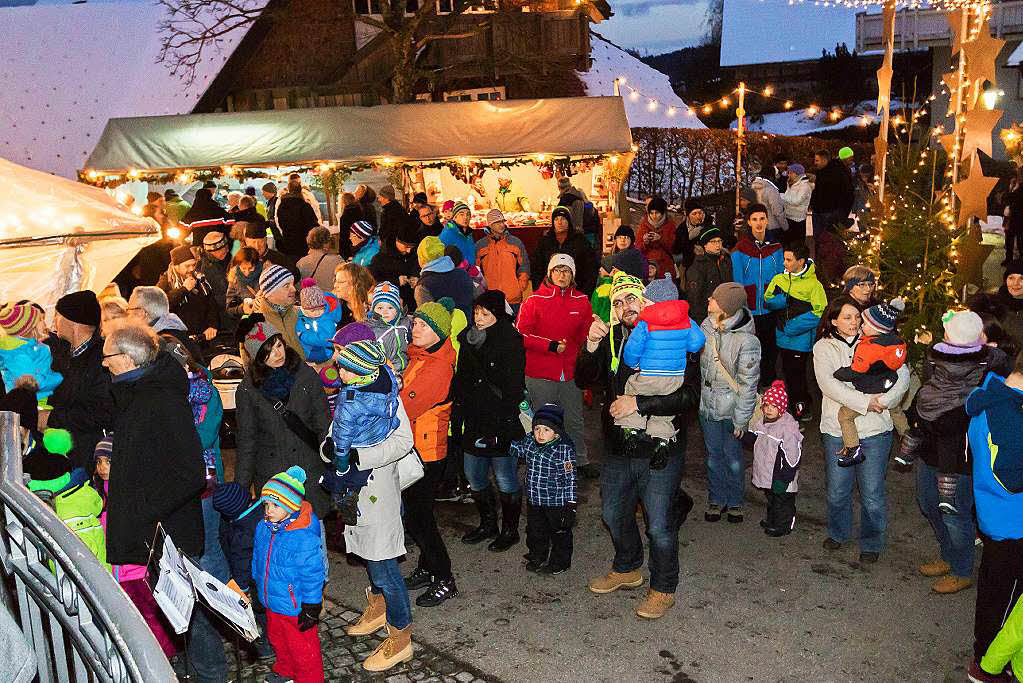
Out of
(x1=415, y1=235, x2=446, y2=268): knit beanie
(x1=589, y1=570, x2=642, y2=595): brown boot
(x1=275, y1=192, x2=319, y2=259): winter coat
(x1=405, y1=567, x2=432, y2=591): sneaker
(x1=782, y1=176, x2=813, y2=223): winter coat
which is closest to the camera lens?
(x1=589, y1=570, x2=642, y2=595): brown boot

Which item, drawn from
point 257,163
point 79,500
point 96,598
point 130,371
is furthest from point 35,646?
point 257,163

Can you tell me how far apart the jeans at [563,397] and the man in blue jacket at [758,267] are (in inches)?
105

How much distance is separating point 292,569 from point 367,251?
5.74 m

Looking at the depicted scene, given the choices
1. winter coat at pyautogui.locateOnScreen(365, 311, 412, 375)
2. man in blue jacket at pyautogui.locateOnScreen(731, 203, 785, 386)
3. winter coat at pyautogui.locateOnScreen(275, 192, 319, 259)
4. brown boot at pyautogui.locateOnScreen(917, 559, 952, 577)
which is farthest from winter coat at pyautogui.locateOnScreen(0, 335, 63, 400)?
winter coat at pyautogui.locateOnScreen(275, 192, 319, 259)

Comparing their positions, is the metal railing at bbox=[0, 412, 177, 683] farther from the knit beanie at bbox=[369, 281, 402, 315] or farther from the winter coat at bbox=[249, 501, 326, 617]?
the knit beanie at bbox=[369, 281, 402, 315]

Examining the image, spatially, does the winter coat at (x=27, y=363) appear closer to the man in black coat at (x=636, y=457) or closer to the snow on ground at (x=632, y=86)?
the man in black coat at (x=636, y=457)

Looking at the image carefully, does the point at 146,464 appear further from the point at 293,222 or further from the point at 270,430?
the point at 293,222

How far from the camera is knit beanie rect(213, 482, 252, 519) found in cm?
511

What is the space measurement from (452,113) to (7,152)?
15690 mm

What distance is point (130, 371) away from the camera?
15.3 ft

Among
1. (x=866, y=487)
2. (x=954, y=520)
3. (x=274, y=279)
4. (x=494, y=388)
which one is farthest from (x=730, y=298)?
(x=274, y=279)

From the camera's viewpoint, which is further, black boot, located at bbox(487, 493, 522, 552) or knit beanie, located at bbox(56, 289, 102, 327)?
black boot, located at bbox(487, 493, 522, 552)

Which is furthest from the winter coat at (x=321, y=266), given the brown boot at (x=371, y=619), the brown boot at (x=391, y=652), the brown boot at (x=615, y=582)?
the brown boot at (x=391, y=652)

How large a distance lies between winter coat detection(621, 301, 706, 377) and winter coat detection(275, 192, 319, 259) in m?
8.70
